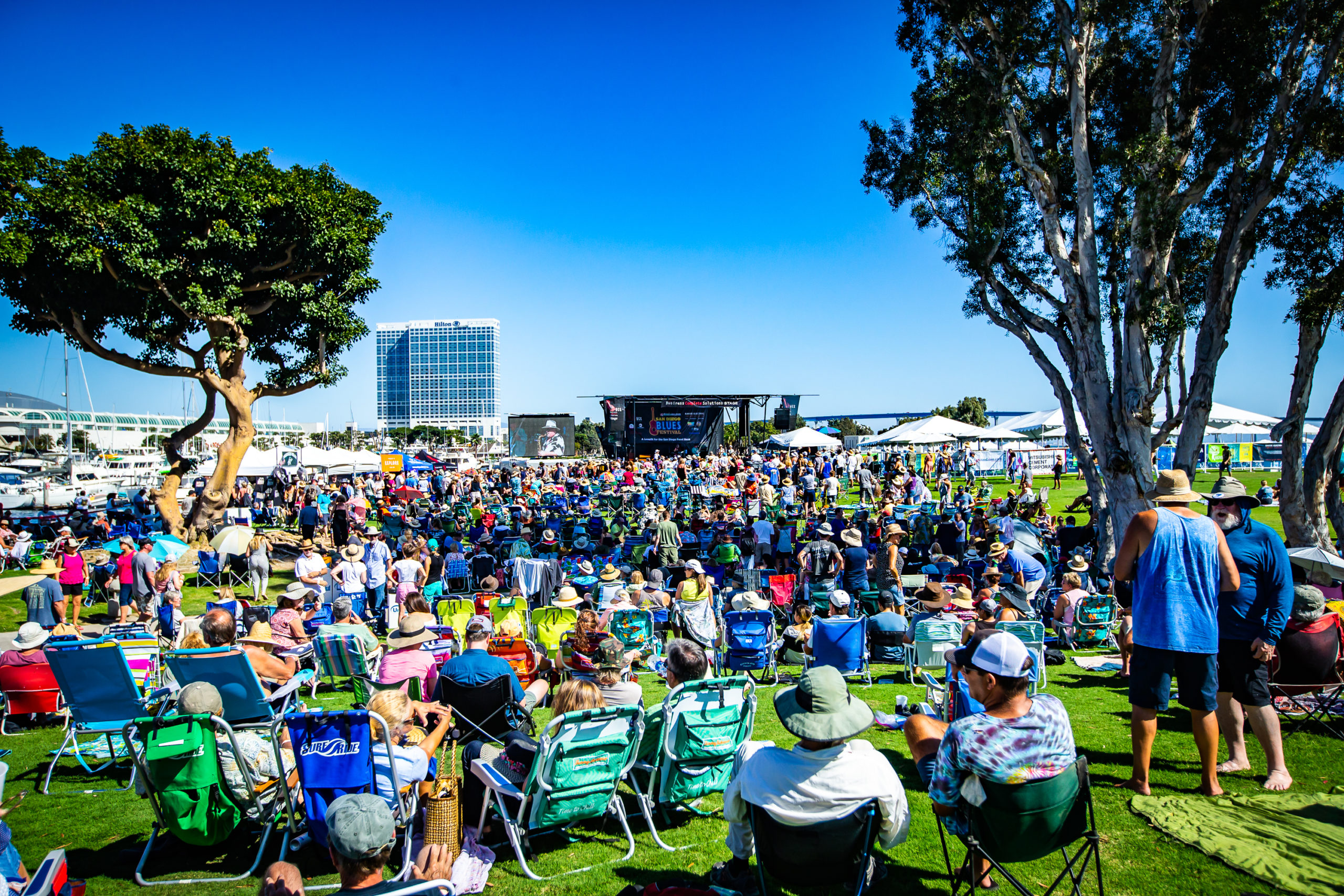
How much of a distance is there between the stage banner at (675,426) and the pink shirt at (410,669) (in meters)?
49.4

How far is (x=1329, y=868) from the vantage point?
9.92ft

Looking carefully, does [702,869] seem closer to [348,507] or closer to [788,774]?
[788,774]

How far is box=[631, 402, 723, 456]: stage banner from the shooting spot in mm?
54344

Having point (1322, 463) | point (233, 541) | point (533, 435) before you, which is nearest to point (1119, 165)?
point (1322, 463)

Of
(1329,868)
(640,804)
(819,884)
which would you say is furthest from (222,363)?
(1329,868)

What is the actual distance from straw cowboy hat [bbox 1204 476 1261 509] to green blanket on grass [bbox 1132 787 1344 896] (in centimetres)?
150

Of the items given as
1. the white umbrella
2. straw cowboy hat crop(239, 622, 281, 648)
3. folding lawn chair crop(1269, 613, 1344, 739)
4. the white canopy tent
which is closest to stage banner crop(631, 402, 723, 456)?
the white canopy tent

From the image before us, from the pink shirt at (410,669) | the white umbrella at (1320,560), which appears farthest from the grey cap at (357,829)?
the white umbrella at (1320,560)

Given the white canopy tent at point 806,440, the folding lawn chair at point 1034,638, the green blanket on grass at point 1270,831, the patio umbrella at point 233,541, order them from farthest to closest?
the white canopy tent at point 806,440 → the patio umbrella at point 233,541 → the folding lawn chair at point 1034,638 → the green blanket on grass at point 1270,831

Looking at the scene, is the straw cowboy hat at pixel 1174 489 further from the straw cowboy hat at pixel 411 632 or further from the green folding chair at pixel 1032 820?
the straw cowboy hat at pixel 411 632

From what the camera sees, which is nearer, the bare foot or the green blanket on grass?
the green blanket on grass

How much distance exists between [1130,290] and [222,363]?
1870cm

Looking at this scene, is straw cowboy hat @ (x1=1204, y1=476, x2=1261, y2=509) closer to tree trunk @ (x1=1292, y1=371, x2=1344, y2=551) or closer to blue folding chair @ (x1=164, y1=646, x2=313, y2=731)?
blue folding chair @ (x1=164, y1=646, x2=313, y2=731)

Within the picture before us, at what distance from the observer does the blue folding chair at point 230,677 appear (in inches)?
185
